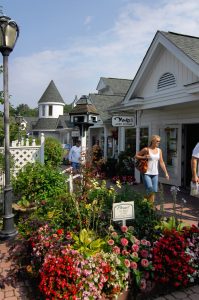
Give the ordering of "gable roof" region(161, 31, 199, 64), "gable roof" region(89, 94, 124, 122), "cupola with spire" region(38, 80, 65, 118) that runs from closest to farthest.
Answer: "gable roof" region(161, 31, 199, 64)
"gable roof" region(89, 94, 124, 122)
"cupola with spire" region(38, 80, 65, 118)

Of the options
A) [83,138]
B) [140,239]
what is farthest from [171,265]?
[83,138]

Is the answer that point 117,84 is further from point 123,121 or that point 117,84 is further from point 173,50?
point 173,50

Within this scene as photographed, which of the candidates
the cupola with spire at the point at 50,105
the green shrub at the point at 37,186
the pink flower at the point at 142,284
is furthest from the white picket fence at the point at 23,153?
the cupola with spire at the point at 50,105

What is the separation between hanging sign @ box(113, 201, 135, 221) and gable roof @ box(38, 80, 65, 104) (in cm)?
3965

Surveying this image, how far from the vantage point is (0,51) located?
455cm

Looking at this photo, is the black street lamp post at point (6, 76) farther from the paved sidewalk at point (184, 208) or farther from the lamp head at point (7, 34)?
the paved sidewalk at point (184, 208)

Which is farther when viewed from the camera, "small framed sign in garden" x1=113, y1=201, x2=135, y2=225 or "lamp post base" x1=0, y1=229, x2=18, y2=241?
"lamp post base" x1=0, y1=229, x2=18, y2=241

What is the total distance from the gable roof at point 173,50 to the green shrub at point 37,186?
4582mm

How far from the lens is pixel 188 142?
31.1ft

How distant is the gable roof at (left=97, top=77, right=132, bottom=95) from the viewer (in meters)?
23.4

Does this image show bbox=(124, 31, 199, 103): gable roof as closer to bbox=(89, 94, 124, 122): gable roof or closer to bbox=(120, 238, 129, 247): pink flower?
bbox=(120, 238, 129, 247): pink flower

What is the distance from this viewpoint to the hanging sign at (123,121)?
397 inches

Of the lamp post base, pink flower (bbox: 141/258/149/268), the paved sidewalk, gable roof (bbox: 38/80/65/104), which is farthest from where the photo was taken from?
gable roof (bbox: 38/80/65/104)

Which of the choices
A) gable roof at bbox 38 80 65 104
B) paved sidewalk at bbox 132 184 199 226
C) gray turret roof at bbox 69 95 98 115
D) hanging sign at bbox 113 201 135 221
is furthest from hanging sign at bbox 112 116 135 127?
gable roof at bbox 38 80 65 104
